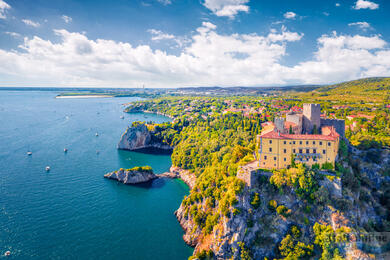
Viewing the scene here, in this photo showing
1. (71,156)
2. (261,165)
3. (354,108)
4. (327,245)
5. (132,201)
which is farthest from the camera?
(354,108)

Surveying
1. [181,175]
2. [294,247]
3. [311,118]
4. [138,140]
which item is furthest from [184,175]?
[311,118]

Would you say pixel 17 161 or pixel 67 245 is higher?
pixel 17 161

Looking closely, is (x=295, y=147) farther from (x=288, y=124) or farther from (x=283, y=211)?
(x=283, y=211)

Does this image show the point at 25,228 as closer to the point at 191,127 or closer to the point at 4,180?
the point at 4,180

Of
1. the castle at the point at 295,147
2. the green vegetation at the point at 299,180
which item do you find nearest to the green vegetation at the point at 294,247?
the green vegetation at the point at 299,180

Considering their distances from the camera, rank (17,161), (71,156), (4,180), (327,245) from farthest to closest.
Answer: (71,156) → (17,161) → (4,180) → (327,245)

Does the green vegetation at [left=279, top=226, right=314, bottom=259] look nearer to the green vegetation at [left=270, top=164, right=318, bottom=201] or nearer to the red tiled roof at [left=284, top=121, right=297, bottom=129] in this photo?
the green vegetation at [left=270, top=164, right=318, bottom=201]

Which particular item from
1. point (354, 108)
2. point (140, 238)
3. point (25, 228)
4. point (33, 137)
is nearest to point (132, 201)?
point (140, 238)

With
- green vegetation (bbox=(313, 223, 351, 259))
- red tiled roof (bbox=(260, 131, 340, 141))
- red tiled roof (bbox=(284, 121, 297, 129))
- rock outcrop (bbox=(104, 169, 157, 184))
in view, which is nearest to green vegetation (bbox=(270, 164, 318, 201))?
red tiled roof (bbox=(260, 131, 340, 141))
